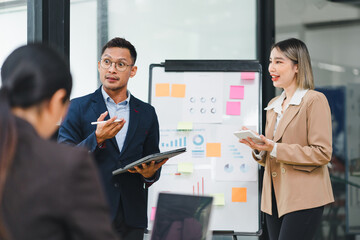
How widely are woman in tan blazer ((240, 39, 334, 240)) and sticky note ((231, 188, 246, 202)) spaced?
447 millimetres

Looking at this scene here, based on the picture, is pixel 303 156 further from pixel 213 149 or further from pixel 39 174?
pixel 39 174

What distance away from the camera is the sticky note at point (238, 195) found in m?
3.31

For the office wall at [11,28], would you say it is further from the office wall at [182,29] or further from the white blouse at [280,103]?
the white blouse at [280,103]

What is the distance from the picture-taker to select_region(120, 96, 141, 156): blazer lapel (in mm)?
2480

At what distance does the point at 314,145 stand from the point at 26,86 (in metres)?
1.95

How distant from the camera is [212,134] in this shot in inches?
Answer: 131

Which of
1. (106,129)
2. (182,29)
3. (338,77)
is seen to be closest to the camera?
(106,129)

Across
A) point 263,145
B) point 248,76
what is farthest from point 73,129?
point 248,76

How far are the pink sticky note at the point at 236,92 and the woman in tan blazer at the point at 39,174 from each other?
234 centimetres

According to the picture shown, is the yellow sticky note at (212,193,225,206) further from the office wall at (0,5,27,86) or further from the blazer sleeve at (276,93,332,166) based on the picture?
the office wall at (0,5,27,86)

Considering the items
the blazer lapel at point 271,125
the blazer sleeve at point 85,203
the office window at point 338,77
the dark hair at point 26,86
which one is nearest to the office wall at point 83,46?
the blazer lapel at point 271,125

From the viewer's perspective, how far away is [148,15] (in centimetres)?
384

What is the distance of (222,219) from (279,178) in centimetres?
64

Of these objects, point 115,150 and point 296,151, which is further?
point 296,151
